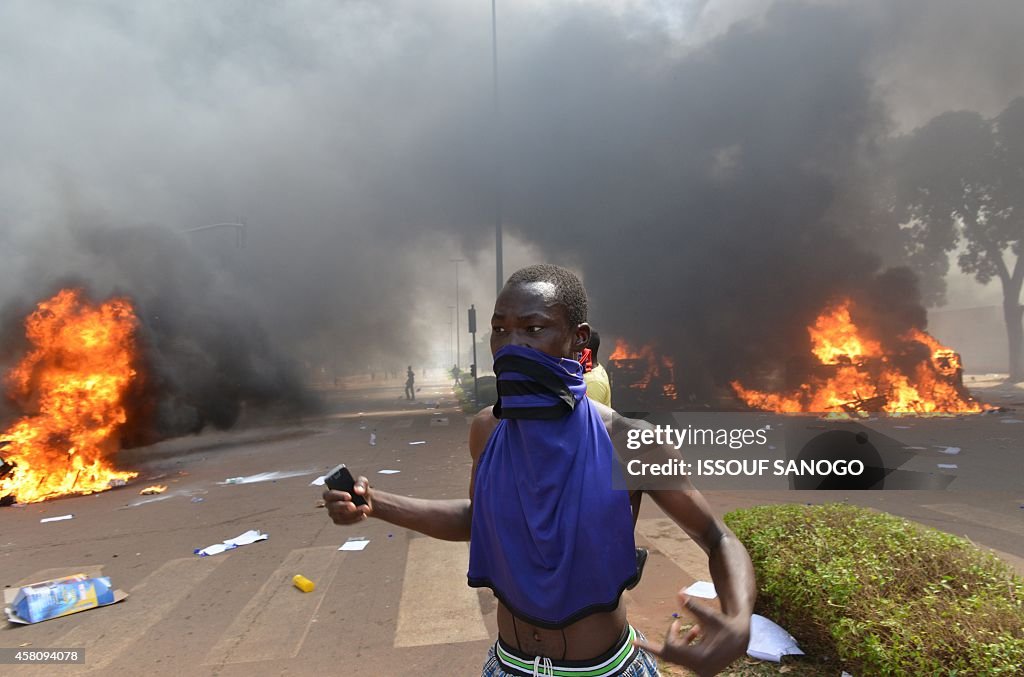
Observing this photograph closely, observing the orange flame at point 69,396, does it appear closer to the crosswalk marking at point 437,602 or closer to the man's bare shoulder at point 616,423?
the crosswalk marking at point 437,602

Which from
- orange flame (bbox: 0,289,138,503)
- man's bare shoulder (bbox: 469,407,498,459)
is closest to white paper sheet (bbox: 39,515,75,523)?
orange flame (bbox: 0,289,138,503)

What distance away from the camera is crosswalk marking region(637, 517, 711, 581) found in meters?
5.14

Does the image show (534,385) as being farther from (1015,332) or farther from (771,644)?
(1015,332)

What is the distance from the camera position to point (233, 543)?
6.48 meters

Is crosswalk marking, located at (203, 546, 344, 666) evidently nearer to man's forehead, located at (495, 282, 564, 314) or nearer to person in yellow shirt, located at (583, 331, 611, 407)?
person in yellow shirt, located at (583, 331, 611, 407)

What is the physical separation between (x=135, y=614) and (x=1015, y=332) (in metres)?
35.3

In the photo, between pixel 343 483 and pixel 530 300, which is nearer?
pixel 530 300

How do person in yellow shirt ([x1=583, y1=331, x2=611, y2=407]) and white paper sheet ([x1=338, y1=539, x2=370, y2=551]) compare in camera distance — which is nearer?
person in yellow shirt ([x1=583, y1=331, x2=611, y2=407])

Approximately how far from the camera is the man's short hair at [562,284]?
1585 mm

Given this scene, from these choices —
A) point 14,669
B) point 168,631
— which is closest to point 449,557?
point 168,631

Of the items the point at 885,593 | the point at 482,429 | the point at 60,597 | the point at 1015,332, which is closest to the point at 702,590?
the point at 885,593

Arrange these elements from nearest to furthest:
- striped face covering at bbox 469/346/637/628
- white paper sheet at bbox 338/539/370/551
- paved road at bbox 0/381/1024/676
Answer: striped face covering at bbox 469/346/637/628 → paved road at bbox 0/381/1024/676 → white paper sheet at bbox 338/539/370/551

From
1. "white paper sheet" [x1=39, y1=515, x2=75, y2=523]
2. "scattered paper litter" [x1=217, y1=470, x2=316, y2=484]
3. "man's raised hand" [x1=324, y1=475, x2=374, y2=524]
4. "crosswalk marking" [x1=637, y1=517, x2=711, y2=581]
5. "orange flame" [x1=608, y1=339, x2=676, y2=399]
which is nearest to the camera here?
"man's raised hand" [x1=324, y1=475, x2=374, y2=524]

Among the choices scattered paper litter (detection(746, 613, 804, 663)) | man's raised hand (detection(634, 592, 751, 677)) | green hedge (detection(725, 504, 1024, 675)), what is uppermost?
man's raised hand (detection(634, 592, 751, 677))
